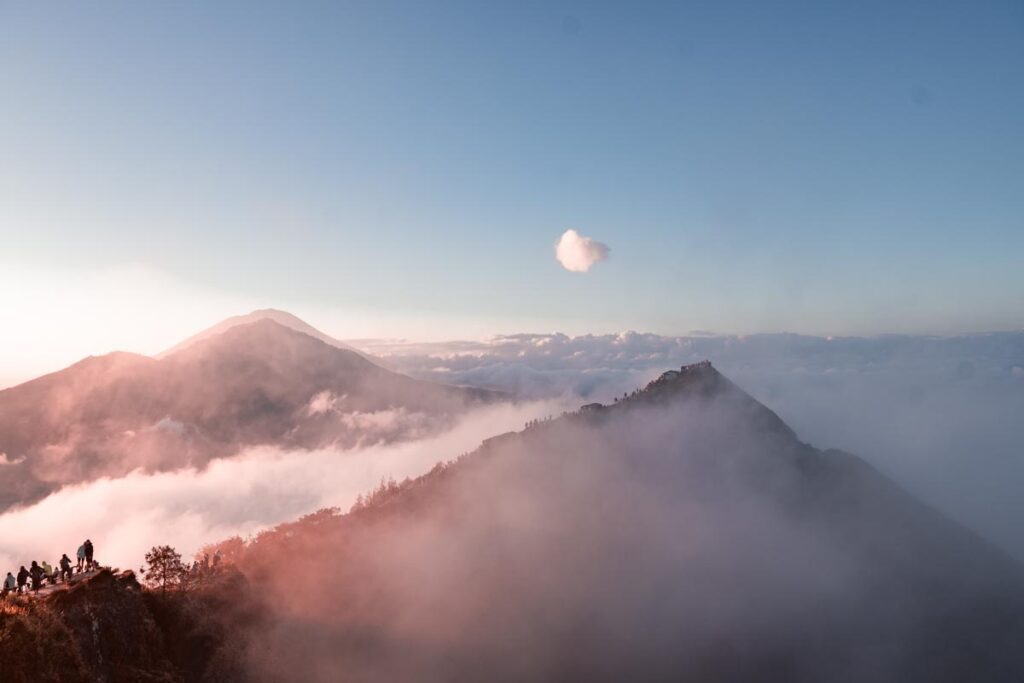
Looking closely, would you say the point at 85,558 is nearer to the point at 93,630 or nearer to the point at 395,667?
the point at 93,630

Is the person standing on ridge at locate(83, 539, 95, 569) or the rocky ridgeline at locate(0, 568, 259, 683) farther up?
the person standing on ridge at locate(83, 539, 95, 569)

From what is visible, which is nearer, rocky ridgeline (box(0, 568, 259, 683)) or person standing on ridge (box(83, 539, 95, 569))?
rocky ridgeline (box(0, 568, 259, 683))

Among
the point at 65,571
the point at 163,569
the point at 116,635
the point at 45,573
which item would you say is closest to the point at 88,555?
the point at 65,571

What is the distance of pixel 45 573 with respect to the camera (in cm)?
5628

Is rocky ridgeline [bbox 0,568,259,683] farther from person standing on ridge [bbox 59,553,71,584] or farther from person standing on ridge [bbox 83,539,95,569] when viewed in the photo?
person standing on ridge [bbox 83,539,95,569]

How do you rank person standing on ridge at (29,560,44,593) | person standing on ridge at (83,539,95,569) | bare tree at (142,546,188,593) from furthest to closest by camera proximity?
bare tree at (142,546,188,593) → person standing on ridge at (83,539,95,569) → person standing on ridge at (29,560,44,593)

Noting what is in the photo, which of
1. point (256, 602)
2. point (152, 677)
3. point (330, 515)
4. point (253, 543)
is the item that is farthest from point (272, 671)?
point (330, 515)

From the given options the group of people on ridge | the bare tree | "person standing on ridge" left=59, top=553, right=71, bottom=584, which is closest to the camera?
the group of people on ridge

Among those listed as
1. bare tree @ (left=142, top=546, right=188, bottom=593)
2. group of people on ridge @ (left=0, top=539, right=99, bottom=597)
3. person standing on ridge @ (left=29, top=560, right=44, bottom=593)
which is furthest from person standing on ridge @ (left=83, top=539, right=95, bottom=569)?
bare tree @ (left=142, top=546, right=188, bottom=593)

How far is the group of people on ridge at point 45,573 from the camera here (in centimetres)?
5191

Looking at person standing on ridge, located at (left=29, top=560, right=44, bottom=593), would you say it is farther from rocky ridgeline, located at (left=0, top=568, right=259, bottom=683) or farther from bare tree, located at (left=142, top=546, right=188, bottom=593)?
bare tree, located at (left=142, top=546, right=188, bottom=593)

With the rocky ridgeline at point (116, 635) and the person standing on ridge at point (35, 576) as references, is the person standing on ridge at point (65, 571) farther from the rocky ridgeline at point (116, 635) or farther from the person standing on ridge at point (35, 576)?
the person standing on ridge at point (35, 576)

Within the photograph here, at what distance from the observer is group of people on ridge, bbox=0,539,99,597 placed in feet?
170

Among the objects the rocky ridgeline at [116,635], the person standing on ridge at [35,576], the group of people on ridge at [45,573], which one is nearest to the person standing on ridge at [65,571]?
the group of people on ridge at [45,573]
